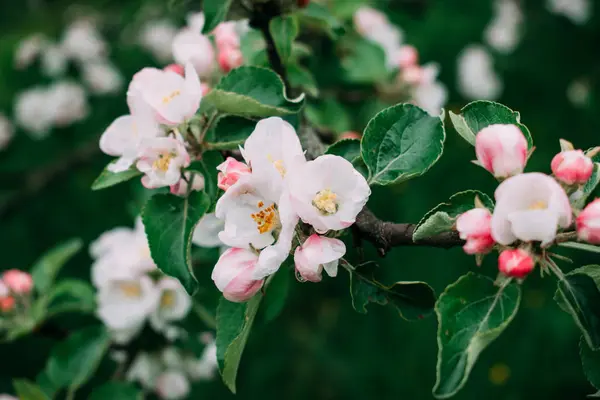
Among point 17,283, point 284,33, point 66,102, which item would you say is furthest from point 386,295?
point 66,102

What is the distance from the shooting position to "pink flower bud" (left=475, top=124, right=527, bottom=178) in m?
0.72

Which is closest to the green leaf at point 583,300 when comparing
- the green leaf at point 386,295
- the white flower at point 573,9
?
the green leaf at point 386,295

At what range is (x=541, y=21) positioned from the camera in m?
3.41

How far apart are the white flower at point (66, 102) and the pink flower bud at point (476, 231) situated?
2332mm

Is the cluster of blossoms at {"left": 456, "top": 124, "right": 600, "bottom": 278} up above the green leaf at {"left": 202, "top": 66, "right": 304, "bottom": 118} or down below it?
above

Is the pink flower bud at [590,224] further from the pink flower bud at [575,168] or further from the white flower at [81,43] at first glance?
the white flower at [81,43]

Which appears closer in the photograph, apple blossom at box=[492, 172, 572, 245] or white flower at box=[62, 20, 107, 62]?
apple blossom at box=[492, 172, 572, 245]

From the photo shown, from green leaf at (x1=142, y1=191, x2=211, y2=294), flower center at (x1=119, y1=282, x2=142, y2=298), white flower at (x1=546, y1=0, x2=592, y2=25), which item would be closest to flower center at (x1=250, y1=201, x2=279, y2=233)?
green leaf at (x1=142, y1=191, x2=211, y2=294)

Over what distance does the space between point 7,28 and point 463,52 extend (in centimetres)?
210

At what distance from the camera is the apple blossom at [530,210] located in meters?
0.65

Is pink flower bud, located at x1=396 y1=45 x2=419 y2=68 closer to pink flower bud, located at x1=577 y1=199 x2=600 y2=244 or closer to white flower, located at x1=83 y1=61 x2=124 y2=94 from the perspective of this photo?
pink flower bud, located at x1=577 y1=199 x2=600 y2=244

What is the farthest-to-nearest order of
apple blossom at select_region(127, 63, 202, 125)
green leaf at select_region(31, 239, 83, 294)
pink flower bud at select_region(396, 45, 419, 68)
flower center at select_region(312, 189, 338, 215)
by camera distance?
1. pink flower bud at select_region(396, 45, 419, 68)
2. green leaf at select_region(31, 239, 83, 294)
3. apple blossom at select_region(127, 63, 202, 125)
4. flower center at select_region(312, 189, 338, 215)

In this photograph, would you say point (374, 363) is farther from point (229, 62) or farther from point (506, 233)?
point (506, 233)

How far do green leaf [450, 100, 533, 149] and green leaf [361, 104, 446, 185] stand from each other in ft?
0.09
